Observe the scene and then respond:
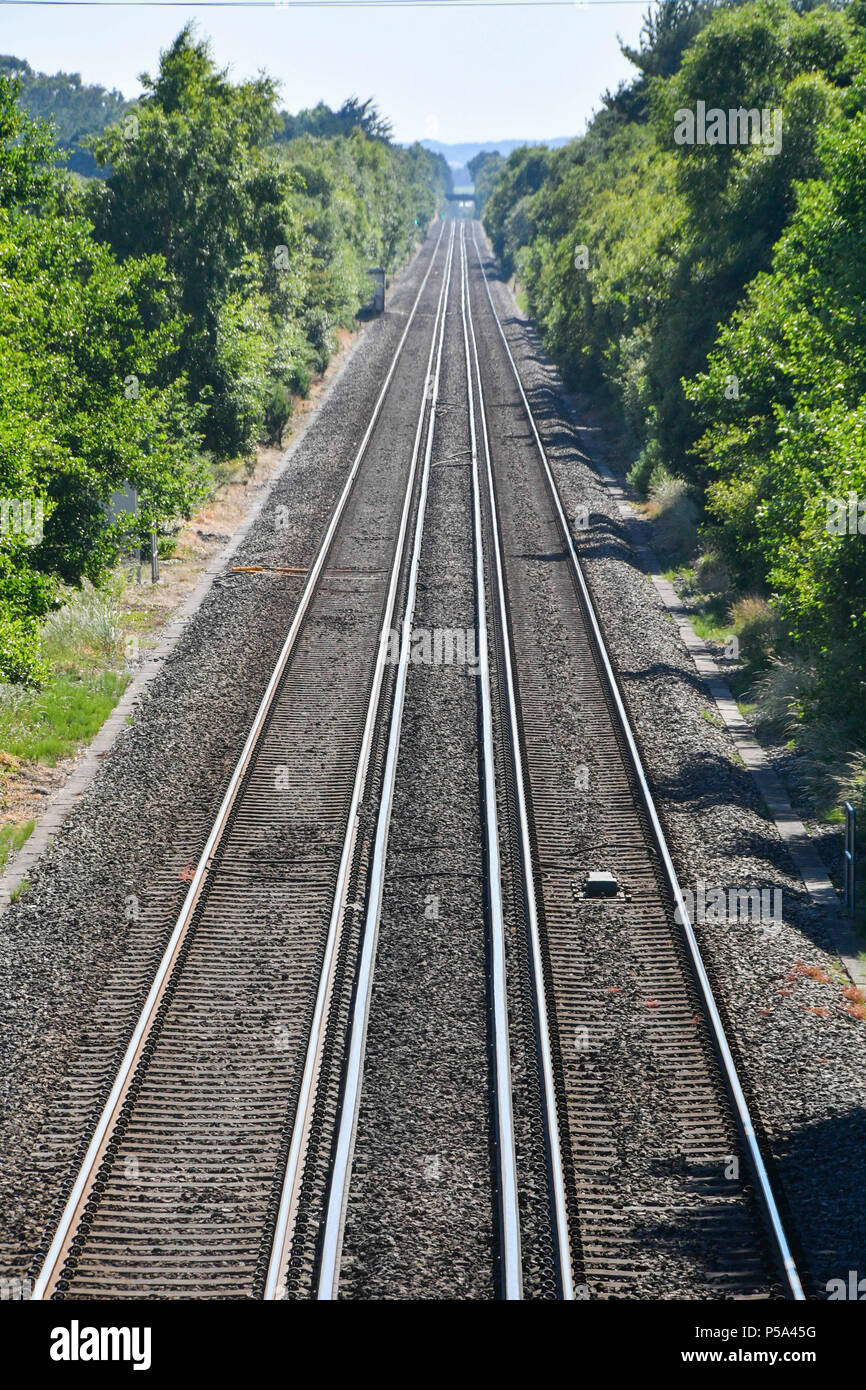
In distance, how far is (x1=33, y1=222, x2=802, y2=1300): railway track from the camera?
25.6 feet

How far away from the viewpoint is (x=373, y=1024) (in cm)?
Answer: 1005

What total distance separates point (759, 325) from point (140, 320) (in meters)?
11.9

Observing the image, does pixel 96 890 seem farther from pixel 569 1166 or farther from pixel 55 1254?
pixel 569 1166

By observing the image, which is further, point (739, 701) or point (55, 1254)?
point (739, 701)

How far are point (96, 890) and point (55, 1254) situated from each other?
499cm

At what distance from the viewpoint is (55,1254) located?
768cm

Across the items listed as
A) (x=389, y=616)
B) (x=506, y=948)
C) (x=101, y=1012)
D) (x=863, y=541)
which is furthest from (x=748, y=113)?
(x=101, y=1012)

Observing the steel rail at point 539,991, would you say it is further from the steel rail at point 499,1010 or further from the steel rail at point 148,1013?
the steel rail at point 148,1013

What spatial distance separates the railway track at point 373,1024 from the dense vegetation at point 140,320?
3.92 meters

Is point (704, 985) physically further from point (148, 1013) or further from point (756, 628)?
point (756, 628)

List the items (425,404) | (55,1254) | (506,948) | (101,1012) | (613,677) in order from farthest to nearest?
(425,404) → (613,677) → (506,948) → (101,1012) → (55,1254)

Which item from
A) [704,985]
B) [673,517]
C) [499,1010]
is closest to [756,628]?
[673,517]
